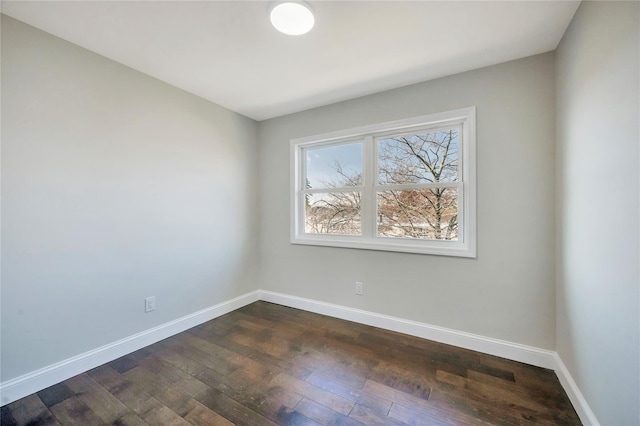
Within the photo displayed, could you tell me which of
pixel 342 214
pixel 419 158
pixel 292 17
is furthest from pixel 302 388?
pixel 292 17

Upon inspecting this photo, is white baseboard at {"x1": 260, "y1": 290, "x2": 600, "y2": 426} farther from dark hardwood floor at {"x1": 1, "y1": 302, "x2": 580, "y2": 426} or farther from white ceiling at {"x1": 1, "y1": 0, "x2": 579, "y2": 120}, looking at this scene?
white ceiling at {"x1": 1, "y1": 0, "x2": 579, "y2": 120}

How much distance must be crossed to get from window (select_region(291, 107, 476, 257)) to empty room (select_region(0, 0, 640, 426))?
22mm

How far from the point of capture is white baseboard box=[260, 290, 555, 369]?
202 cm

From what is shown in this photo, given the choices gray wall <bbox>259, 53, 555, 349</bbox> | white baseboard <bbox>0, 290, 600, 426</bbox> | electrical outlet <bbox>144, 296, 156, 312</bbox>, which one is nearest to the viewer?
white baseboard <bbox>0, 290, 600, 426</bbox>

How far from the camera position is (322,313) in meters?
3.01

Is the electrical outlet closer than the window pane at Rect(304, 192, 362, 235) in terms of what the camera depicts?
Yes

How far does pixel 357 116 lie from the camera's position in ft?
9.23

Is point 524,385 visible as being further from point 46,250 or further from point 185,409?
point 46,250

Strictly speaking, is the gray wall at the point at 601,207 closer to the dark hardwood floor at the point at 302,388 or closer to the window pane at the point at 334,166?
the dark hardwood floor at the point at 302,388

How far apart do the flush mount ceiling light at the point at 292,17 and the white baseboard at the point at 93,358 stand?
2.74 meters

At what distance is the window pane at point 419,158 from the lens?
244 cm

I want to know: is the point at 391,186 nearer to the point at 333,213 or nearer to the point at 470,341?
the point at 333,213

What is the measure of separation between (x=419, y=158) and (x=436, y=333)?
1688mm

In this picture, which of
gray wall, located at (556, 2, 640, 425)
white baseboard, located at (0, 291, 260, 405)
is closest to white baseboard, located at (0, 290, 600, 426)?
white baseboard, located at (0, 291, 260, 405)
